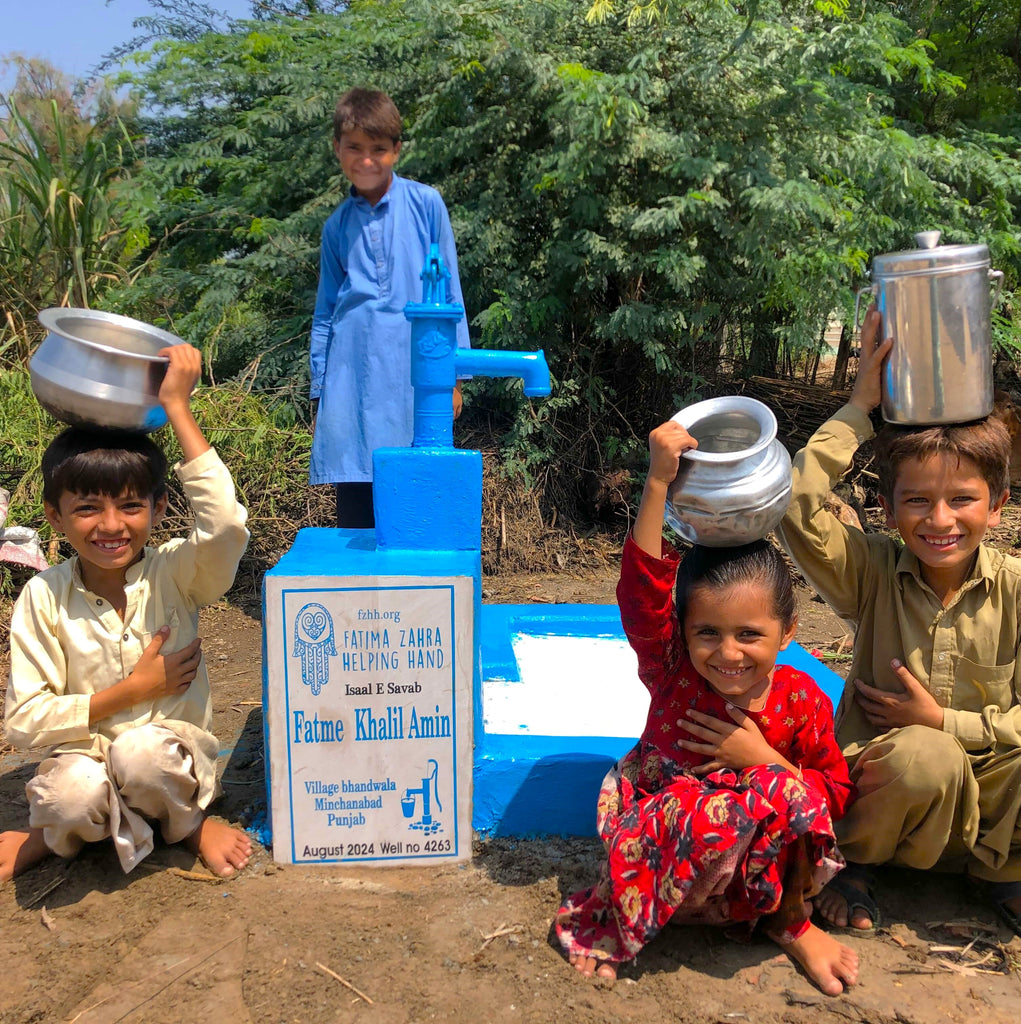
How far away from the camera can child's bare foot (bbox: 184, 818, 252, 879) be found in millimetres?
2209

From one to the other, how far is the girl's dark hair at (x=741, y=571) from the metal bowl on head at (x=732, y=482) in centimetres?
3

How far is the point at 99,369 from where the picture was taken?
6.68ft

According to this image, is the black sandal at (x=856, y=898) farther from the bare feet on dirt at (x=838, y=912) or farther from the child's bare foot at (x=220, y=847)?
the child's bare foot at (x=220, y=847)

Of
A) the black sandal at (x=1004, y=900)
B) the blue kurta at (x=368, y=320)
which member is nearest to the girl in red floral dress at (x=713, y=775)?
the black sandal at (x=1004, y=900)

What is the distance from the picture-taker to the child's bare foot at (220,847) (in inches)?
87.0

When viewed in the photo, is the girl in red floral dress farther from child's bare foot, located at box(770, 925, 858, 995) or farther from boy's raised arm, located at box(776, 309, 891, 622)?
boy's raised arm, located at box(776, 309, 891, 622)

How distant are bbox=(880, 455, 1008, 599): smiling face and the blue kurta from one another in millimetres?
1788

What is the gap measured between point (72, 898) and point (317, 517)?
9.04ft

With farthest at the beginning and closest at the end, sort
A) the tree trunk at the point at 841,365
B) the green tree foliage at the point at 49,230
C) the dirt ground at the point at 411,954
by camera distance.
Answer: the tree trunk at the point at 841,365, the green tree foliage at the point at 49,230, the dirt ground at the point at 411,954

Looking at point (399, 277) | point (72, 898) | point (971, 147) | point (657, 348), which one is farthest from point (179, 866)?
point (971, 147)

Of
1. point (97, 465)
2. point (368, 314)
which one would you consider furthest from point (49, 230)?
point (97, 465)

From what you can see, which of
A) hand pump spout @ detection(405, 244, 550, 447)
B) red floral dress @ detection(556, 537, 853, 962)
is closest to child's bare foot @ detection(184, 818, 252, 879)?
red floral dress @ detection(556, 537, 853, 962)

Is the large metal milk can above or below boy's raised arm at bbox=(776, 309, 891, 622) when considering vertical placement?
above

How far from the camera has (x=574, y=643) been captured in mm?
3227
